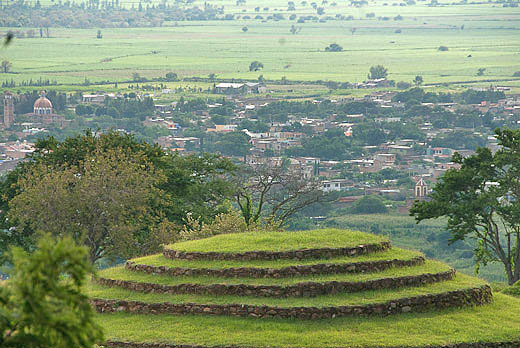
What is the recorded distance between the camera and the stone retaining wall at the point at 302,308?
63.1ft

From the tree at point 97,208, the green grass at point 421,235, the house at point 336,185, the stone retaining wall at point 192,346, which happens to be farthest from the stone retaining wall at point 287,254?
the house at point 336,185

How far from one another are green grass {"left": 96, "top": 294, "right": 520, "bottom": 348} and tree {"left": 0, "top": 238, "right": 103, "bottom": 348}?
9.04 metres

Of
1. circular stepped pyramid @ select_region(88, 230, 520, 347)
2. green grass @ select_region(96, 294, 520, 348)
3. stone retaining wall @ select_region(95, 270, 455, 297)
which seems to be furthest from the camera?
stone retaining wall @ select_region(95, 270, 455, 297)

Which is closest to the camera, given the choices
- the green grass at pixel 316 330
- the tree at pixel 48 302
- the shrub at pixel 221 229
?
the tree at pixel 48 302

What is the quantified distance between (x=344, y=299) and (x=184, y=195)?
21.5 m

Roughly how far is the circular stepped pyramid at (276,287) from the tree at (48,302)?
9014 millimetres

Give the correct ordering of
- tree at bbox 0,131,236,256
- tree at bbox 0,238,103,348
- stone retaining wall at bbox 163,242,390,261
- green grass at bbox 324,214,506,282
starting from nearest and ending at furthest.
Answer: tree at bbox 0,238,103,348 < stone retaining wall at bbox 163,242,390,261 < tree at bbox 0,131,236,256 < green grass at bbox 324,214,506,282

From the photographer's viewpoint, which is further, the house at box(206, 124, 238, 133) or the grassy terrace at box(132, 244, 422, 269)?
the house at box(206, 124, 238, 133)

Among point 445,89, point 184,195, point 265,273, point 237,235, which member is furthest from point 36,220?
point 445,89

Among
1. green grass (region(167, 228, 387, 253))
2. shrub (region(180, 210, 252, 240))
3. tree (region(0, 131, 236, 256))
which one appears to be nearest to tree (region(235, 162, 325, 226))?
shrub (region(180, 210, 252, 240))

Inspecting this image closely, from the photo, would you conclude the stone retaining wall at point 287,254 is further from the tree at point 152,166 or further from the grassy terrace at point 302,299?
the tree at point 152,166

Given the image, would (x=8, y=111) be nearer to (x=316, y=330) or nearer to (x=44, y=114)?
(x=44, y=114)

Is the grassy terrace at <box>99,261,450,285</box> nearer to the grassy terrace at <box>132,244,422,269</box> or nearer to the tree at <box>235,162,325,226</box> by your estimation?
the grassy terrace at <box>132,244,422,269</box>

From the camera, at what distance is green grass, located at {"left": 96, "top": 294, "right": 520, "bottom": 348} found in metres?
18.1
